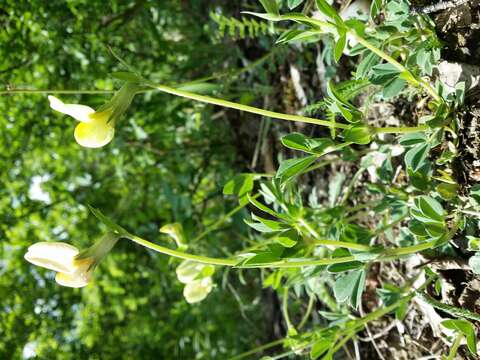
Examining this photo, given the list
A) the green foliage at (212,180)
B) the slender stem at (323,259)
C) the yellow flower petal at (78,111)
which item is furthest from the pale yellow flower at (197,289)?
the yellow flower petal at (78,111)

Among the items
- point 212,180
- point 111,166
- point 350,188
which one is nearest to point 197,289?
point 350,188

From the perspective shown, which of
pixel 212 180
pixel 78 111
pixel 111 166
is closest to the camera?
pixel 78 111

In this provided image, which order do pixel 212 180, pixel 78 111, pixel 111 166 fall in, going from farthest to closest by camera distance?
pixel 111 166
pixel 212 180
pixel 78 111

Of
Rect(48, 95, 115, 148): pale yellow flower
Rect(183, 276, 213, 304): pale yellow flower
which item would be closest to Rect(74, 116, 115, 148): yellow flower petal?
Rect(48, 95, 115, 148): pale yellow flower

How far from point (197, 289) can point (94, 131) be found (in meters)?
0.32

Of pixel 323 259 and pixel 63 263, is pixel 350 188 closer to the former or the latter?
pixel 323 259

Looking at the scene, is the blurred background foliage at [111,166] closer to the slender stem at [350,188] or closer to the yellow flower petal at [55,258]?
the slender stem at [350,188]

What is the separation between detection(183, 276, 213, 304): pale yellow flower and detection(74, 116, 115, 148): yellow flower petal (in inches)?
11.8

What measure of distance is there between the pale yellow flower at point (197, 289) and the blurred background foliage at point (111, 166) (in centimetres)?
26

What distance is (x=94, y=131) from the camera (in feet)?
1.85

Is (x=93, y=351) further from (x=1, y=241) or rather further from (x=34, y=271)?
(x=1, y=241)

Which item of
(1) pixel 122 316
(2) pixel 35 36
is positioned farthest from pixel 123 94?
(1) pixel 122 316

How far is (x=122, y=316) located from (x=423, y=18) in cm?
129

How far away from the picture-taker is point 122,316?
1.65 metres
